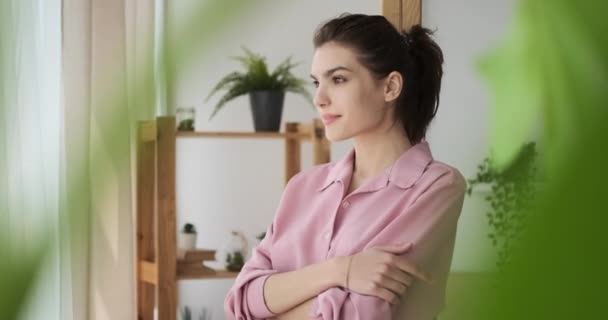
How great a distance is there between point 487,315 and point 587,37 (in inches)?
0.9

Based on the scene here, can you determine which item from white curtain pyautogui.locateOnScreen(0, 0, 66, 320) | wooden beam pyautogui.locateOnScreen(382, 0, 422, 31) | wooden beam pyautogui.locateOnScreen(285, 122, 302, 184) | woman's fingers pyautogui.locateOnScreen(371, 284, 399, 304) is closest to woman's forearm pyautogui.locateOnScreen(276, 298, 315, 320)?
woman's fingers pyautogui.locateOnScreen(371, 284, 399, 304)

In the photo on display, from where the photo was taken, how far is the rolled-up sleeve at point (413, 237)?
1.06 meters

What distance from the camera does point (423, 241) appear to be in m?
1.08

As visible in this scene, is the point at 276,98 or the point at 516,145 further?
the point at 276,98

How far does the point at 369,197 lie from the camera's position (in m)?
1.17

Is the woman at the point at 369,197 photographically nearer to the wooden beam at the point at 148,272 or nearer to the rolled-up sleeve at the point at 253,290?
the rolled-up sleeve at the point at 253,290

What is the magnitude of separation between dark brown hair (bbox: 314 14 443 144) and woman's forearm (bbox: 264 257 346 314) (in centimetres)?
25

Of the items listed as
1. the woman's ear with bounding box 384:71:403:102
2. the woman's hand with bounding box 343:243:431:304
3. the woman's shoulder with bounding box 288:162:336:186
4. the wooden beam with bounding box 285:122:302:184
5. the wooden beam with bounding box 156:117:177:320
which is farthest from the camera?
the wooden beam with bounding box 285:122:302:184

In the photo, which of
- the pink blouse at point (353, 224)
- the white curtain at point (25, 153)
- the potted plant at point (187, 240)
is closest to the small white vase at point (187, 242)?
the potted plant at point (187, 240)

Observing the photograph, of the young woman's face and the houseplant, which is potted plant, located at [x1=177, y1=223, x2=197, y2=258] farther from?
the houseplant

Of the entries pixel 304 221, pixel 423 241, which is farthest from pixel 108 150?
pixel 304 221

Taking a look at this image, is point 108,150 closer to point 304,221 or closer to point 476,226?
point 476,226

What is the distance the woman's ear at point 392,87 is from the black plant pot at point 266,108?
1651mm

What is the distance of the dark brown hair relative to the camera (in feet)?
3.67
